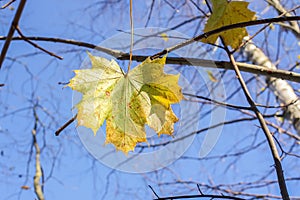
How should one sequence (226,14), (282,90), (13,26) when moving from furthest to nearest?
(282,90)
(226,14)
(13,26)

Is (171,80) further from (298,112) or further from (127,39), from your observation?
(298,112)

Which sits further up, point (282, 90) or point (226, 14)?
point (282, 90)

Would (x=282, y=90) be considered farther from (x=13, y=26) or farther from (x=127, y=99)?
(x=13, y=26)

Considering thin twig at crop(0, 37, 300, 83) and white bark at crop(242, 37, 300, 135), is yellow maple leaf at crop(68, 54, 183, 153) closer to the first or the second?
thin twig at crop(0, 37, 300, 83)

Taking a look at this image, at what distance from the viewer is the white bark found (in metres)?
1.13

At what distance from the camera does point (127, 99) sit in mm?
388

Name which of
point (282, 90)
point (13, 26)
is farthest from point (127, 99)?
point (282, 90)

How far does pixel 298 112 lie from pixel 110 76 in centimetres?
85

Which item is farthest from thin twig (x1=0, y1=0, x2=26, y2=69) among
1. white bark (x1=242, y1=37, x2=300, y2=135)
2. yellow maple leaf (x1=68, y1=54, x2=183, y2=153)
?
white bark (x1=242, y1=37, x2=300, y2=135)

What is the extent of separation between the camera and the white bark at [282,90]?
3.71ft

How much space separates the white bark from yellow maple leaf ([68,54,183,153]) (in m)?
0.67

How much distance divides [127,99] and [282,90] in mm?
1146

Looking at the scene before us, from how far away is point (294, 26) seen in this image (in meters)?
1.40

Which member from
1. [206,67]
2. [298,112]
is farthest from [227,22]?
[298,112]
